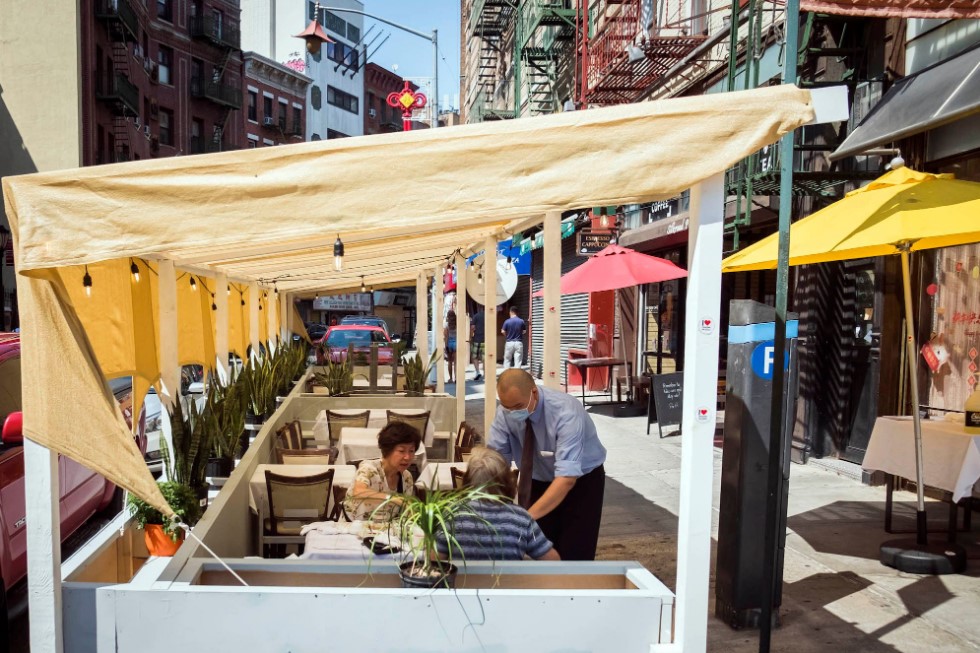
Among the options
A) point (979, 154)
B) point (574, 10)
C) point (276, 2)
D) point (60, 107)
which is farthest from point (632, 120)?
point (276, 2)

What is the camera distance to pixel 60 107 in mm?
29875

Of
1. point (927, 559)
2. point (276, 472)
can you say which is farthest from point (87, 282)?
point (927, 559)

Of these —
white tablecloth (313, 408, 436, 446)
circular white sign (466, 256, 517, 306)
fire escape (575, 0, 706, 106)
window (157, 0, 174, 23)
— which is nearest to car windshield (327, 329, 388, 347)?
fire escape (575, 0, 706, 106)

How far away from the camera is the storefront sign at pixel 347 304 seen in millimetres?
65250

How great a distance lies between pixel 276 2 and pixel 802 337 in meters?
63.0

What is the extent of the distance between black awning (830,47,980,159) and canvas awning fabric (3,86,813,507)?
14.0 feet

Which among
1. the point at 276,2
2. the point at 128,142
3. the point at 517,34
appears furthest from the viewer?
the point at 276,2

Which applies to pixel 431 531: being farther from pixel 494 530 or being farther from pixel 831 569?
pixel 831 569

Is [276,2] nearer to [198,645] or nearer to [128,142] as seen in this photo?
[128,142]

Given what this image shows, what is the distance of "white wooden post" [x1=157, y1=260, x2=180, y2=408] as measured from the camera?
6.34 metres

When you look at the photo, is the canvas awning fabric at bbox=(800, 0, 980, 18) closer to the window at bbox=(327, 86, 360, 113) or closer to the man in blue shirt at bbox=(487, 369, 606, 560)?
the man in blue shirt at bbox=(487, 369, 606, 560)

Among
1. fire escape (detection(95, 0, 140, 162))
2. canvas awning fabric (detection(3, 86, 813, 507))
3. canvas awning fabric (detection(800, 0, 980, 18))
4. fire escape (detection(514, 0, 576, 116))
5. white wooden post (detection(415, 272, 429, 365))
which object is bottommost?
white wooden post (detection(415, 272, 429, 365))

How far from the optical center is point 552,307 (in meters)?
6.27

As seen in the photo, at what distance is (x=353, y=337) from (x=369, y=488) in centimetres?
2139
